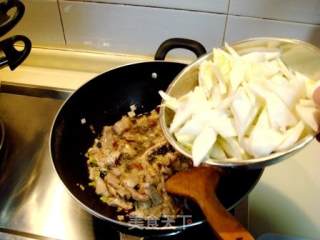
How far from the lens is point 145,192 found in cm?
67

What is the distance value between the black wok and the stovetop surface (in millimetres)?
47

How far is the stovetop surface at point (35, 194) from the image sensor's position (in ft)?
2.23

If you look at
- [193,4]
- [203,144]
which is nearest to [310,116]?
[203,144]

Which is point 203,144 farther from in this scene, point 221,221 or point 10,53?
point 10,53

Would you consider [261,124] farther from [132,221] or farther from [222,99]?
[132,221]

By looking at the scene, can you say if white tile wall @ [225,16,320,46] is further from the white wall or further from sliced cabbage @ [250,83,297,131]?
sliced cabbage @ [250,83,297,131]

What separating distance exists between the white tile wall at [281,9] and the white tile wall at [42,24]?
0.38 metres

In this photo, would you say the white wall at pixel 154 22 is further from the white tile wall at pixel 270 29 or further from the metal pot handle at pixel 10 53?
the metal pot handle at pixel 10 53

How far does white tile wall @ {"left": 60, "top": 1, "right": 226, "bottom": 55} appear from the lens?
0.84 meters

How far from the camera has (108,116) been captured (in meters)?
0.83

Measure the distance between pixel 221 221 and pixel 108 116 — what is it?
382mm

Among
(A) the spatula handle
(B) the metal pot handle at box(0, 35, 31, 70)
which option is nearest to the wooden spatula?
(A) the spatula handle

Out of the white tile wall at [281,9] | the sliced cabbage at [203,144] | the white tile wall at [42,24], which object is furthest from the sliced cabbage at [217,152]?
the white tile wall at [42,24]

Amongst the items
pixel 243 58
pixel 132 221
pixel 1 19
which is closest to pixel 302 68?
pixel 243 58
